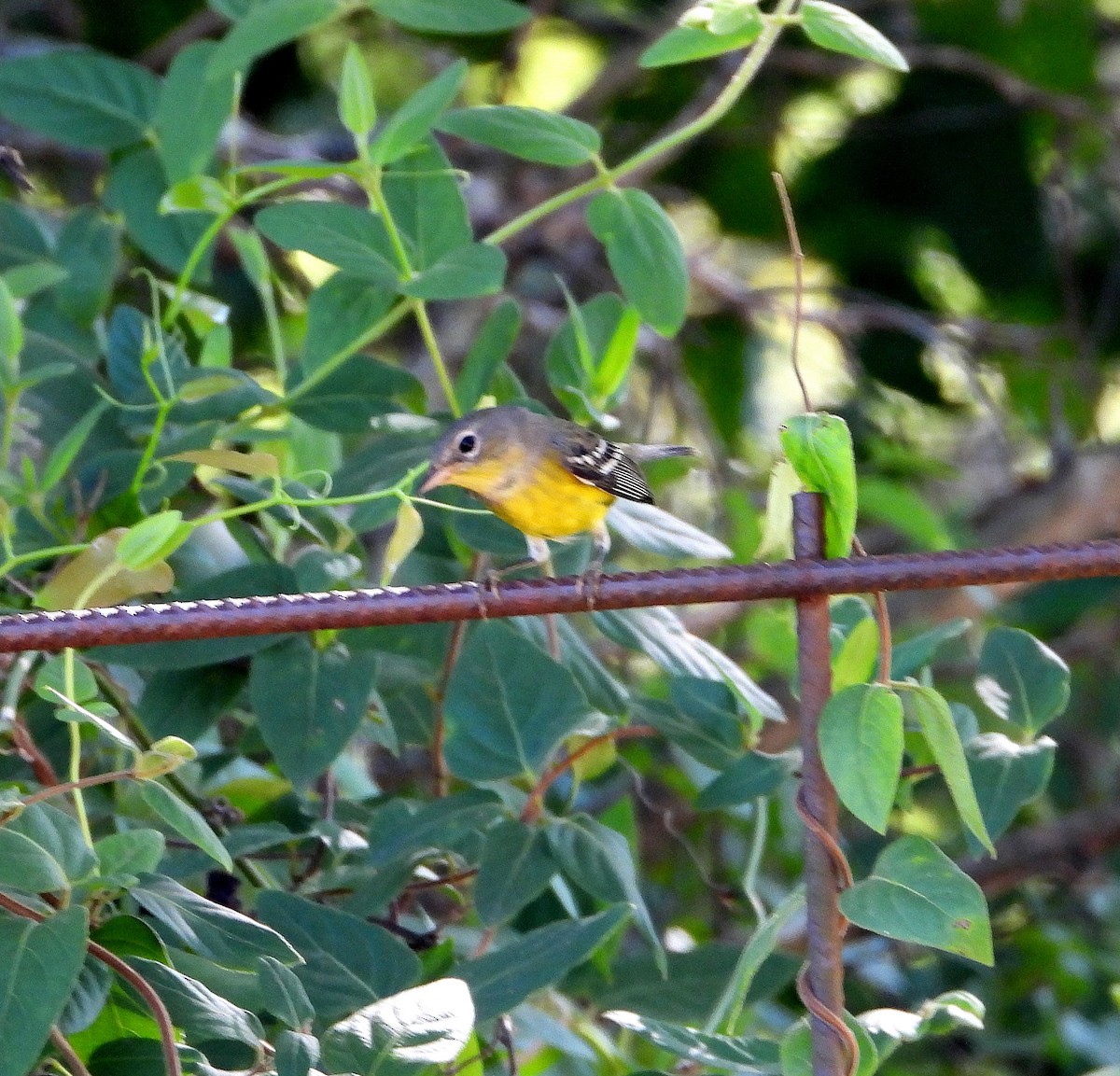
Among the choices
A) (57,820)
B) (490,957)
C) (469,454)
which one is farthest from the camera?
(469,454)

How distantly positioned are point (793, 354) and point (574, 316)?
2.04ft

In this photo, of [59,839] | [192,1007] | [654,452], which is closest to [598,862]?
[192,1007]

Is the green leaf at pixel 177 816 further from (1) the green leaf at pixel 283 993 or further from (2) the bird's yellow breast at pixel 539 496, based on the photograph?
(2) the bird's yellow breast at pixel 539 496

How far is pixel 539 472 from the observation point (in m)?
2.77

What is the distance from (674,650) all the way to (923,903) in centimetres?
71

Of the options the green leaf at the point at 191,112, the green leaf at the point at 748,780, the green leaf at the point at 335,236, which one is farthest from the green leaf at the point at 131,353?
the green leaf at the point at 748,780

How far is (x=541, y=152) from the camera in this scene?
6.37 ft

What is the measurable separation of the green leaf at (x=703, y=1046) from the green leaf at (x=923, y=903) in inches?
9.5

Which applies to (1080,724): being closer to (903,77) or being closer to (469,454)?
(903,77)

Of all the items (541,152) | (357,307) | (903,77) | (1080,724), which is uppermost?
(541,152)

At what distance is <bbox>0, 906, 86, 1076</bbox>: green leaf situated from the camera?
4.45ft

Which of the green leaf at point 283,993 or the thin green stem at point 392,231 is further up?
the thin green stem at point 392,231

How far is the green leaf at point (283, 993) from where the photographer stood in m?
1.54

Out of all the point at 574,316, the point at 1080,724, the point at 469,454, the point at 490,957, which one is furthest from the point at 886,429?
the point at 490,957
